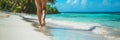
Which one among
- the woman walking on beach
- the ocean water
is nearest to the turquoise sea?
the ocean water

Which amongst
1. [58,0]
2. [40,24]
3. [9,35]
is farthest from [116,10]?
[9,35]

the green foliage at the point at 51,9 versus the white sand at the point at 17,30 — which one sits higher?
the green foliage at the point at 51,9

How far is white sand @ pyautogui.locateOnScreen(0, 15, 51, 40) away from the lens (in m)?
2.50

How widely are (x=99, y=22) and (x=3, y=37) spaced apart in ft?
2.76

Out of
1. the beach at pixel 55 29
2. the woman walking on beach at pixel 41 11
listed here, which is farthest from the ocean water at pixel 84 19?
the woman walking on beach at pixel 41 11

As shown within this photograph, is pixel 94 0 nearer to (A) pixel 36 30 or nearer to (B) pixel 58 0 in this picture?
(B) pixel 58 0

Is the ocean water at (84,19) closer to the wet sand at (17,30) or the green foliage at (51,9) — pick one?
the green foliage at (51,9)

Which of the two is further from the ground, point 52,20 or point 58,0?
point 58,0

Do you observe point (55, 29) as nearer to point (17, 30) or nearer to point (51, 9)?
point (51, 9)

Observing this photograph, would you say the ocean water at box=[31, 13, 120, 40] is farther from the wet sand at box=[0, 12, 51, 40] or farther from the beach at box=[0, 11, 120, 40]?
the wet sand at box=[0, 12, 51, 40]

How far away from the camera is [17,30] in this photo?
2.59 metres

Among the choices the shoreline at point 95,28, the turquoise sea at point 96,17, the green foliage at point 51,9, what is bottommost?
the shoreline at point 95,28

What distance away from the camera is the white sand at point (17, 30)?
8.20 ft

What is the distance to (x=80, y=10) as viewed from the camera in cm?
278
